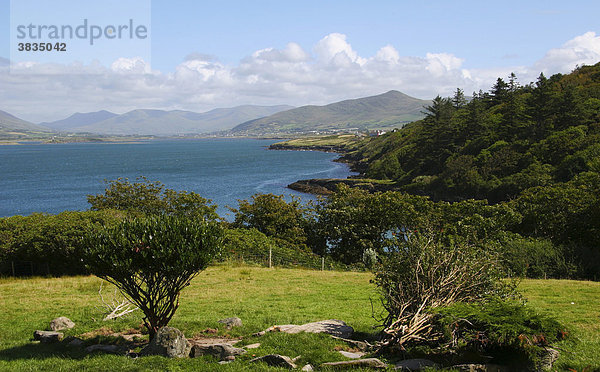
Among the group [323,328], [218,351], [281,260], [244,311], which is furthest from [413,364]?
[281,260]

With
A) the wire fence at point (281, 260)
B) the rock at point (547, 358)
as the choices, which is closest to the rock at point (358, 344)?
the rock at point (547, 358)

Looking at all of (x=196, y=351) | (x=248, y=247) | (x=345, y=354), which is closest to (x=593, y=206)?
(x=248, y=247)

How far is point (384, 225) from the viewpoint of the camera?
114ft

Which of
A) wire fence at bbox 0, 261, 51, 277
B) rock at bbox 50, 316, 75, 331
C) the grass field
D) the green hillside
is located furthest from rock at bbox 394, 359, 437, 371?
the green hillside

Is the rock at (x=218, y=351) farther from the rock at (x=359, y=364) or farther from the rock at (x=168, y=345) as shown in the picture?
the rock at (x=359, y=364)

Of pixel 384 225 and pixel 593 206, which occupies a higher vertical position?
pixel 593 206

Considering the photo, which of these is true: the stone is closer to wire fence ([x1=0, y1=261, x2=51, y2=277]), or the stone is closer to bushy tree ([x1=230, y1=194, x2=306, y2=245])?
wire fence ([x1=0, y1=261, x2=51, y2=277])

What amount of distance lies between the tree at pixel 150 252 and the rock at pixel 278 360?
8.48 feet

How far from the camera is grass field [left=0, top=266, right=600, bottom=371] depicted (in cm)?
970

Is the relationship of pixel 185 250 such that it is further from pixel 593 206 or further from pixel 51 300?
pixel 593 206

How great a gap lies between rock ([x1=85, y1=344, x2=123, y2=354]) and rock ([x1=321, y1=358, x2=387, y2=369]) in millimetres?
5328

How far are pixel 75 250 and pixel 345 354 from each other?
19310mm

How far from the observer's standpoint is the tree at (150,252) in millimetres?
10219

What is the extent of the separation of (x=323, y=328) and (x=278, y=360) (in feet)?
8.89
